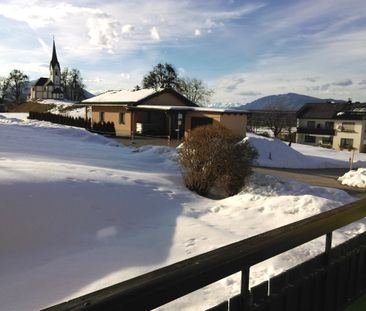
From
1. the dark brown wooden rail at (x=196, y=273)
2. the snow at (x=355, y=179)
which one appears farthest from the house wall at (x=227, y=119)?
the dark brown wooden rail at (x=196, y=273)

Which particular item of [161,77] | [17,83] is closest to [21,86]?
[17,83]

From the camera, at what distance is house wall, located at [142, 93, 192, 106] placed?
119ft

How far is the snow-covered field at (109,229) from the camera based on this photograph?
533cm

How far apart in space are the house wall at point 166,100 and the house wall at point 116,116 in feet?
8.13

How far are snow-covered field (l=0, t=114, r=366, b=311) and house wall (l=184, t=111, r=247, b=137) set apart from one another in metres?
18.8

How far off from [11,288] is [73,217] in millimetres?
2518

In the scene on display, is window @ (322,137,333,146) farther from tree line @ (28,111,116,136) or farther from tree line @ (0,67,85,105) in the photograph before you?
tree line @ (0,67,85,105)

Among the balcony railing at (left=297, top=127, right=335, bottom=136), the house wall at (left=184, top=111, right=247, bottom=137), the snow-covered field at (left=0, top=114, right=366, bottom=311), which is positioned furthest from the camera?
the balcony railing at (left=297, top=127, right=335, bottom=136)

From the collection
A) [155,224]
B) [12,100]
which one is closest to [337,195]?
[155,224]

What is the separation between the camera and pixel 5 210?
7.08m

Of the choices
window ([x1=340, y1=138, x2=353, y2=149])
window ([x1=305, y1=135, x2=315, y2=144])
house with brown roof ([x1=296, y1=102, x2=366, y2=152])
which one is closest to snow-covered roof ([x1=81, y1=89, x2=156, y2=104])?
house with brown roof ([x1=296, y1=102, x2=366, y2=152])

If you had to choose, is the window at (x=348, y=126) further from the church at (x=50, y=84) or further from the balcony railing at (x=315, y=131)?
the church at (x=50, y=84)

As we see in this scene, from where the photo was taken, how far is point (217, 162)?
12719 millimetres

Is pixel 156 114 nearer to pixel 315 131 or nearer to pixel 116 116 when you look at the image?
pixel 116 116
